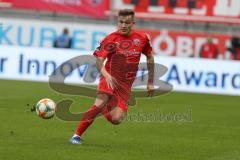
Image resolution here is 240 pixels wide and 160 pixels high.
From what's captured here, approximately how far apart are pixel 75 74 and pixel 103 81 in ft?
47.0

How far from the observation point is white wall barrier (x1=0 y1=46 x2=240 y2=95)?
27406 millimetres

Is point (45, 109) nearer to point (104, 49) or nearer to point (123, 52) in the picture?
point (104, 49)

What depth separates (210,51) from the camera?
1266 inches

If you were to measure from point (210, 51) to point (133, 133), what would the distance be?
55.4 feet

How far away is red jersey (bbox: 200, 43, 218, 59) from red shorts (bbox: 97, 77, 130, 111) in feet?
61.2

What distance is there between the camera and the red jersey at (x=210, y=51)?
105 ft

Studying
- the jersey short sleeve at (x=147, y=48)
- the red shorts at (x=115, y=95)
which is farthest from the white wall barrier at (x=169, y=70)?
the red shorts at (x=115, y=95)

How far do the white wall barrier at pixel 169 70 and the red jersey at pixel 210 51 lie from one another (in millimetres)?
4203

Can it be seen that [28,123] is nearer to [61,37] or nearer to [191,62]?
[191,62]

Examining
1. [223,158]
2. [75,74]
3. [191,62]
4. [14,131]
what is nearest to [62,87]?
[75,74]

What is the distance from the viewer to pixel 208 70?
90.8ft

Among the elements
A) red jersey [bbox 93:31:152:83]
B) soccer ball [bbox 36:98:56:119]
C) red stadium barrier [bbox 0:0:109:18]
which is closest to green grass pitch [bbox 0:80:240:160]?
soccer ball [bbox 36:98:56:119]

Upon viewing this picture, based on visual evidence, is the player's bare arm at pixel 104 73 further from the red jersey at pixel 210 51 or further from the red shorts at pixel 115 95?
the red jersey at pixel 210 51

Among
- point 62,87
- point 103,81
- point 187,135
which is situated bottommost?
point 62,87
